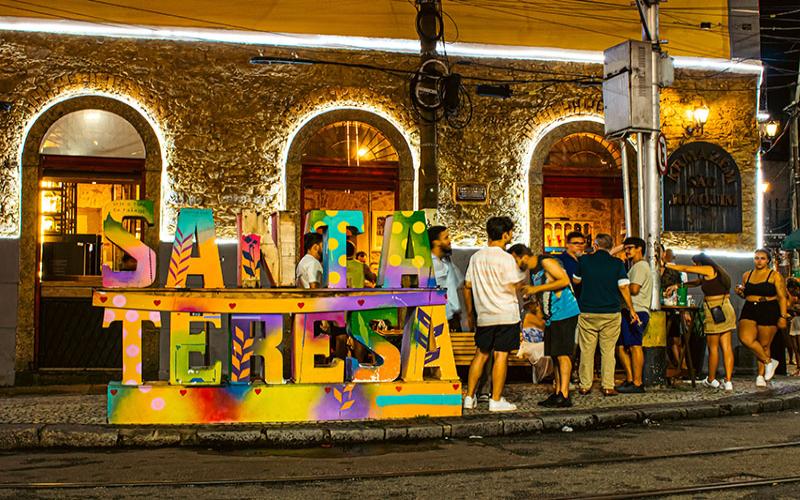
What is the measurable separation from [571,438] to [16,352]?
27.7ft

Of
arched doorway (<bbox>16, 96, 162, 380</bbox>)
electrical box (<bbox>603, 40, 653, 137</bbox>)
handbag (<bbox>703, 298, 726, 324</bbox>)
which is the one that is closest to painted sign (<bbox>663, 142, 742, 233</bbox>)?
electrical box (<bbox>603, 40, 653, 137</bbox>)

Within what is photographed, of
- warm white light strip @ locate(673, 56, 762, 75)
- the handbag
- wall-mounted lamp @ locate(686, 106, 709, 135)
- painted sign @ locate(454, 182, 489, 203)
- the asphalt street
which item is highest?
warm white light strip @ locate(673, 56, 762, 75)

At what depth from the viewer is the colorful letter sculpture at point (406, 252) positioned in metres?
10.2

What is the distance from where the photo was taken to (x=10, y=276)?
1418cm

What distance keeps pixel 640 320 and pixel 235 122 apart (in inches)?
258

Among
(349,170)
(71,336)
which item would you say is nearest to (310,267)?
(349,170)

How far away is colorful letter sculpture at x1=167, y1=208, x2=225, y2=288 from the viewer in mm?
9812

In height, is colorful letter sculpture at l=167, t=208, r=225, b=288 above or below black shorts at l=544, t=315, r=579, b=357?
above

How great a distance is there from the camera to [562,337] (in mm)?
10984

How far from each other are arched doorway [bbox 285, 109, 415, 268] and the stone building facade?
0.14ft

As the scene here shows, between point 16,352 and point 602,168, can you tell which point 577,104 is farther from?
point 16,352

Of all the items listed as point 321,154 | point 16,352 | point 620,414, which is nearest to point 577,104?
point 321,154

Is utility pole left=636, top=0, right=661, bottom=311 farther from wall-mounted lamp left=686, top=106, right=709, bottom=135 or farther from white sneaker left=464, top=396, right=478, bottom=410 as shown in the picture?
white sneaker left=464, top=396, right=478, bottom=410

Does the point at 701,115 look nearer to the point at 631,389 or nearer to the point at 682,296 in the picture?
the point at 682,296
